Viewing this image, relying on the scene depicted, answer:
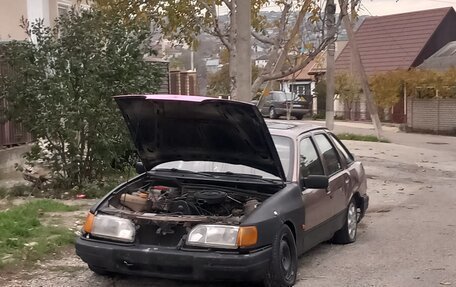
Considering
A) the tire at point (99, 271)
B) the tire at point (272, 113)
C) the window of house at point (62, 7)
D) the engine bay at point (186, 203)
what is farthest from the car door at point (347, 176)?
the tire at point (272, 113)

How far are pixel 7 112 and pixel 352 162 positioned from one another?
5.46 meters

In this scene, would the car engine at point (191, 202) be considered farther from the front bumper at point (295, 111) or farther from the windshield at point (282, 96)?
the windshield at point (282, 96)

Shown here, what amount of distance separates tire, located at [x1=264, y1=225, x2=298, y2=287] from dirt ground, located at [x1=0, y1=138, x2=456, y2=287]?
0.27 m

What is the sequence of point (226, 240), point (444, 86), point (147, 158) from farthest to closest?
point (444, 86)
point (147, 158)
point (226, 240)

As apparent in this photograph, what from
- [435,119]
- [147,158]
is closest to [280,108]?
[435,119]

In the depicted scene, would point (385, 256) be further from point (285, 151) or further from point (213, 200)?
point (213, 200)

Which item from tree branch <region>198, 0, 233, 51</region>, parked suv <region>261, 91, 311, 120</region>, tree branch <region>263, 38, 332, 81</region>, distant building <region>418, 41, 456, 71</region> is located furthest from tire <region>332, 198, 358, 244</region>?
parked suv <region>261, 91, 311, 120</region>

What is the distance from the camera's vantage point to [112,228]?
18.7 feet

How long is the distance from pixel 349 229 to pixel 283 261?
2.31 meters

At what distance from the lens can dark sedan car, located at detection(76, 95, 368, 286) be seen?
213 inches

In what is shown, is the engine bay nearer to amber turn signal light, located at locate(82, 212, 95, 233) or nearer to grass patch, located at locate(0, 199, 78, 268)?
amber turn signal light, located at locate(82, 212, 95, 233)

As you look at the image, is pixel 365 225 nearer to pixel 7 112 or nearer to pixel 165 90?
pixel 7 112

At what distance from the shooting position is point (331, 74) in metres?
23.8

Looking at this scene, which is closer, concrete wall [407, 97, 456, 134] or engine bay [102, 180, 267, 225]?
engine bay [102, 180, 267, 225]
